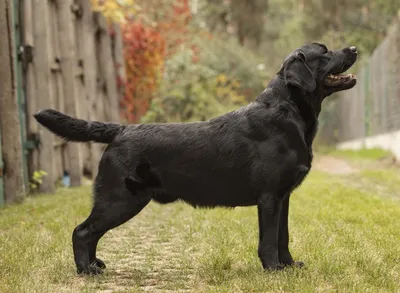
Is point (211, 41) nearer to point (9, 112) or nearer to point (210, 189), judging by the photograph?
point (9, 112)

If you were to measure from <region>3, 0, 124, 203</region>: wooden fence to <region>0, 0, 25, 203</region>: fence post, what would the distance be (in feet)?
3.94

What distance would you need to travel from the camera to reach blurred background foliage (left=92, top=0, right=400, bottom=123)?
656 inches

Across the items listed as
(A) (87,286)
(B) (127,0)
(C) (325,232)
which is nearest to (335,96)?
(B) (127,0)

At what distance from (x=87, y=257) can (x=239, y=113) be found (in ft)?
4.71

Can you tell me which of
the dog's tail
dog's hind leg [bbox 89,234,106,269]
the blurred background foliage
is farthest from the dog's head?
the blurred background foliage

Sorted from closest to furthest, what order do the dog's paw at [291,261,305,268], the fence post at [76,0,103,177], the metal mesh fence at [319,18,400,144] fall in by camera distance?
the dog's paw at [291,261,305,268] < the fence post at [76,0,103,177] < the metal mesh fence at [319,18,400,144]

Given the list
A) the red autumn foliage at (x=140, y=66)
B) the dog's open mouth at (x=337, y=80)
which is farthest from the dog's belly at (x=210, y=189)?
the red autumn foliage at (x=140, y=66)

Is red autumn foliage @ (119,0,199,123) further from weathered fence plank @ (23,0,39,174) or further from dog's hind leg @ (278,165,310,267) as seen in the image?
dog's hind leg @ (278,165,310,267)

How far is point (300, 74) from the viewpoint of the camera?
4332 mm

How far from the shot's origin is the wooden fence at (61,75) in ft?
30.5

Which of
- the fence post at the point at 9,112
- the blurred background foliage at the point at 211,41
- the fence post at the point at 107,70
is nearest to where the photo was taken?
the fence post at the point at 9,112

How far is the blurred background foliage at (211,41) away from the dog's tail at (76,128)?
9.08 metres

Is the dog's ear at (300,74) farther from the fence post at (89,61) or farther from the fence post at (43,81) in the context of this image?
the fence post at (89,61)

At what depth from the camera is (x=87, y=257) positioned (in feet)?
14.2
